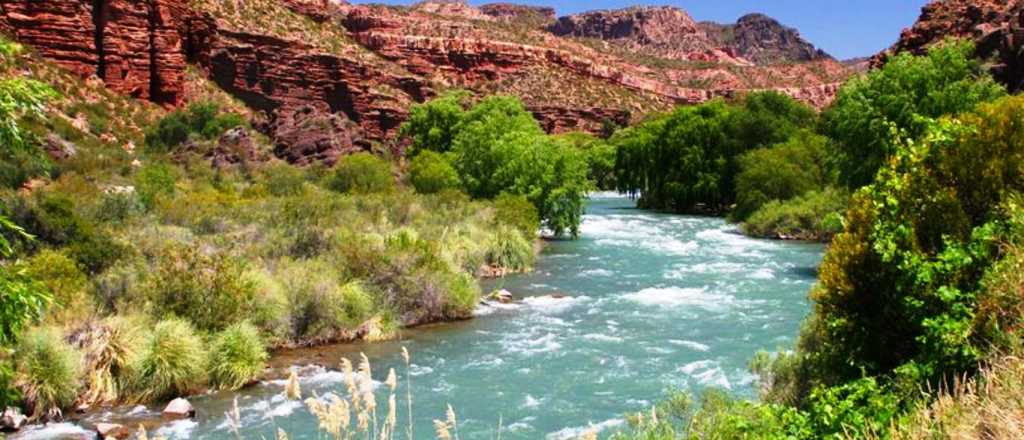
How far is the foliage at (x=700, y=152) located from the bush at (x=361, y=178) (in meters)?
24.4

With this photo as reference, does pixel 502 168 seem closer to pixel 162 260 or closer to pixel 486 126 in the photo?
pixel 486 126

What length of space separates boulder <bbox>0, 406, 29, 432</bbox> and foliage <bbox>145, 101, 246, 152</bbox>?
43.0 metres

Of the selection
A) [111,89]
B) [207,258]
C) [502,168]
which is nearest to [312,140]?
[502,168]

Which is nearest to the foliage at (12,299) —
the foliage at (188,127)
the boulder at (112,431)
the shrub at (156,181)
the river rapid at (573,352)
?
the river rapid at (573,352)

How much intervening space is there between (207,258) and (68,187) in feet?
51.9

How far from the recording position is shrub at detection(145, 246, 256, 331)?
14.0 metres

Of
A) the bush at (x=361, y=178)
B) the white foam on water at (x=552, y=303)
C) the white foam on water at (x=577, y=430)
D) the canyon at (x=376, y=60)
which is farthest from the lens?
the canyon at (x=376, y=60)

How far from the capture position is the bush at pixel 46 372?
36.5 feet

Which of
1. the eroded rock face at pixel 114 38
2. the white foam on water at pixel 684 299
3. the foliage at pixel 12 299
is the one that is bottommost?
the white foam on water at pixel 684 299

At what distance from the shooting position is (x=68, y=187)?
1094 inches

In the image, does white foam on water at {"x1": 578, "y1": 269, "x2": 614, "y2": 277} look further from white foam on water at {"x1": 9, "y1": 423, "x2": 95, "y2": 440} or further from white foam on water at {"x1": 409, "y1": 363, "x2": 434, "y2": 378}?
white foam on water at {"x1": 9, "y1": 423, "x2": 95, "y2": 440}

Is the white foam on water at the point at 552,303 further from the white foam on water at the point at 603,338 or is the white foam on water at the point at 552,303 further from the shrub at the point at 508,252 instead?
the shrub at the point at 508,252

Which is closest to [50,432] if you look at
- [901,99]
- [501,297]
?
[501,297]

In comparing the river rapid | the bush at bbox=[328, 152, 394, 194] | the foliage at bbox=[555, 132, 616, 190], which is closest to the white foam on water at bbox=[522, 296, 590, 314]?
the river rapid
